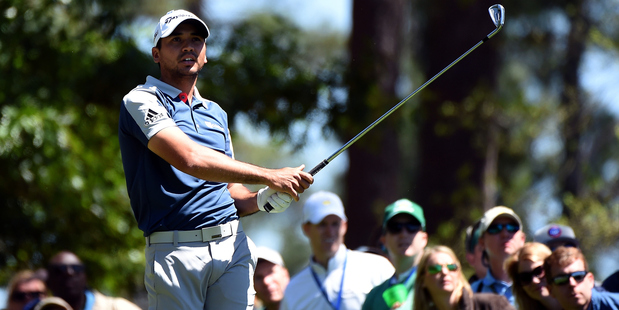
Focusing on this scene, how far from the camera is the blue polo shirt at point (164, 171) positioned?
4.17m

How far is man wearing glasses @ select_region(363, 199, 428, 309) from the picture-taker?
636 cm

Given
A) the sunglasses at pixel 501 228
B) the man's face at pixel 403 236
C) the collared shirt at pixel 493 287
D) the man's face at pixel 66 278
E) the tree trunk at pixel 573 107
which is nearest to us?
the collared shirt at pixel 493 287

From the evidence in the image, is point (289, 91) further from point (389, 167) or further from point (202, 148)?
point (202, 148)

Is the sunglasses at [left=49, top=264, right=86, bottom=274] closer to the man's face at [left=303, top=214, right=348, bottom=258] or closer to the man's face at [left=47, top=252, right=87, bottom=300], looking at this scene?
the man's face at [left=47, top=252, right=87, bottom=300]

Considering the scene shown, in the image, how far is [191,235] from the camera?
418cm

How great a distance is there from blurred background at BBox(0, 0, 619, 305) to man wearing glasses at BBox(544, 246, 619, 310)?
9.35 ft

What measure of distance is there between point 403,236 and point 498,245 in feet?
2.34

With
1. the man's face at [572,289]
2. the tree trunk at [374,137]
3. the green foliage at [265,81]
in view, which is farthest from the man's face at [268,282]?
the tree trunk at [374,137]

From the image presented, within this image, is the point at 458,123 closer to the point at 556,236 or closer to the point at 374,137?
the point at 374,137

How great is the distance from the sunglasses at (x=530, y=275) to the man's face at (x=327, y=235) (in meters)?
1.47

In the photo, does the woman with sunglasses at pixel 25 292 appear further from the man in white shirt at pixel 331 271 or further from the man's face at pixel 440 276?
the man's face at pixel 440 276

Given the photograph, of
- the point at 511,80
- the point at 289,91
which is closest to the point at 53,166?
the point at 289,91

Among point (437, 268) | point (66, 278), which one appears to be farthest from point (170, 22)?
point (66, 278)

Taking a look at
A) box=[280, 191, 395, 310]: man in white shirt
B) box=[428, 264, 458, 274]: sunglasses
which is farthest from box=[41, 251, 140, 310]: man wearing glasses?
box=[428, 264, 458, 274]: sunglasses
